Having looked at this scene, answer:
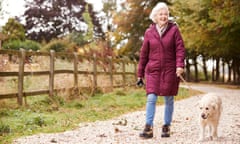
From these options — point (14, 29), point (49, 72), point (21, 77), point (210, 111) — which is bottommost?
point (210, 111)

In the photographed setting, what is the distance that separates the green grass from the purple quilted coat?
2.14 meters

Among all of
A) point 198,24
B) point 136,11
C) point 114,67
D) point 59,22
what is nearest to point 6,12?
point 114,67

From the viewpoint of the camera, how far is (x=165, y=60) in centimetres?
640

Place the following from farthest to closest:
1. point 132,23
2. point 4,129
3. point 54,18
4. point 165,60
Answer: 1. point 54,18
2. point 132,23
3. point 4,129
4. point 165,60

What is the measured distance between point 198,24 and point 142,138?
14.9 m

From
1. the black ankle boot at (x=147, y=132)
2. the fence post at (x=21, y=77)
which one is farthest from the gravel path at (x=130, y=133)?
the fence post at (x=21, y=77)

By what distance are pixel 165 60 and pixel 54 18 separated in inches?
1257

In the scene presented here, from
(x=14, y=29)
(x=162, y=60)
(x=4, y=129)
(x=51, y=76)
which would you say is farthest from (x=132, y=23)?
(x=162, y=60)

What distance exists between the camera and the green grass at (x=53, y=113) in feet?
25.6

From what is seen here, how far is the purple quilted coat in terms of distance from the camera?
6.37 meters

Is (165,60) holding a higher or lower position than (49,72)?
higher

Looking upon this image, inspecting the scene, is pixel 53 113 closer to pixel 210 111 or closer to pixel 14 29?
pixel 210 111

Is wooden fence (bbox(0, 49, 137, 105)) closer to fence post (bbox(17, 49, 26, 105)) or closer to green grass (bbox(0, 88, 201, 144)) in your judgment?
fence post (bbox(17, 49, 26, 105))

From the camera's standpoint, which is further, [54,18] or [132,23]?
[54,18]
